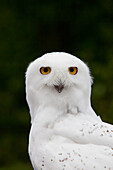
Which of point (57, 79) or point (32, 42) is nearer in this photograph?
point (57, 79)

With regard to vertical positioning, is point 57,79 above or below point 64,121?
above

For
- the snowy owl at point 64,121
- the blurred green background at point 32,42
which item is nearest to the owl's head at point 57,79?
the snowy owl at point 64,121

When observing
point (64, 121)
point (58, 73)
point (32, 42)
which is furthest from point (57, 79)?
point (32, 42)

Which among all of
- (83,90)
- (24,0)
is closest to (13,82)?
(24,0)

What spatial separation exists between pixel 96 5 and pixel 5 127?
2.42 meters

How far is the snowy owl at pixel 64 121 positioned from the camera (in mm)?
3154

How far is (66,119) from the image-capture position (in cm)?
348

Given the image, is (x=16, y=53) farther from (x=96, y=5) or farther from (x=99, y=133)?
(x=99, y=133)

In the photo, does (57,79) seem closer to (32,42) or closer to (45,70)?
(45,70)

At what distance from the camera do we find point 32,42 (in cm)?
833

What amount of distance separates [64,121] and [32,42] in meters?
4.98

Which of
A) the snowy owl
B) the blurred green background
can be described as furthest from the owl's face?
the blurred green background

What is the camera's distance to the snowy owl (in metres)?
3.15

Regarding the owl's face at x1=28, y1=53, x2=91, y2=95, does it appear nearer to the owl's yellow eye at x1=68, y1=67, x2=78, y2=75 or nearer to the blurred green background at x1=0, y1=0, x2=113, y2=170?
the owl's yellow eye at x1=68, y1=67, x2=78, y2=75
